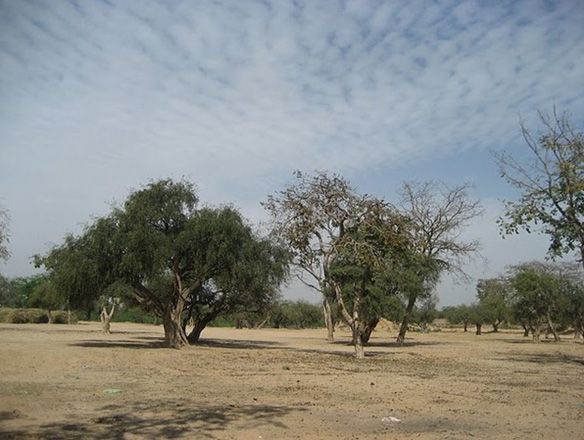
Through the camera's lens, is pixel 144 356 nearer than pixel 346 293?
Yes

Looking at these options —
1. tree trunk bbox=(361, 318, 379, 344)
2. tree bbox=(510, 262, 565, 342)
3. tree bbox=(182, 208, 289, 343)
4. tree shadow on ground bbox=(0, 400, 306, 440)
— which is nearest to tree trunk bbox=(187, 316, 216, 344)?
tree bbox=(182, 208, 289, 343)

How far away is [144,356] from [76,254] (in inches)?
272

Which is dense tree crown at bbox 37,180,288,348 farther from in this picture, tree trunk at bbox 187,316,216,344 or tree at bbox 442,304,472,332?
tree at bbox 442,304,472,332

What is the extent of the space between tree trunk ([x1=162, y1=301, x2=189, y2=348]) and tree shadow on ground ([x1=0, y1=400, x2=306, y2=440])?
1865 cm

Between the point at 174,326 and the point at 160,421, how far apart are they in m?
20.9

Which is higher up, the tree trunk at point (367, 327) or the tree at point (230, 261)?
the tree at point (230, 261)

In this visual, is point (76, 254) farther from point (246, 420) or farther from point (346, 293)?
point (246, 420)

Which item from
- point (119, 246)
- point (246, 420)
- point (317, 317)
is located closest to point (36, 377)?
point (246, 420)

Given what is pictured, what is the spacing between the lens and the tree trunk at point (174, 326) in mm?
29047

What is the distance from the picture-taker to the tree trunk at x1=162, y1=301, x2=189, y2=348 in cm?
2905

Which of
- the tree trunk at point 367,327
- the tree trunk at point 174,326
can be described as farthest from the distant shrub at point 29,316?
the tree trunk at point 174,326

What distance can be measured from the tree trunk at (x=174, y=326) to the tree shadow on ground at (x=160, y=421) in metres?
18.7

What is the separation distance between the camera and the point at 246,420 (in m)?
9.12

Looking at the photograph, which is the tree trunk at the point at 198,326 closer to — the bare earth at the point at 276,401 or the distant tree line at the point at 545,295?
the bare earth at the point at 276,401
